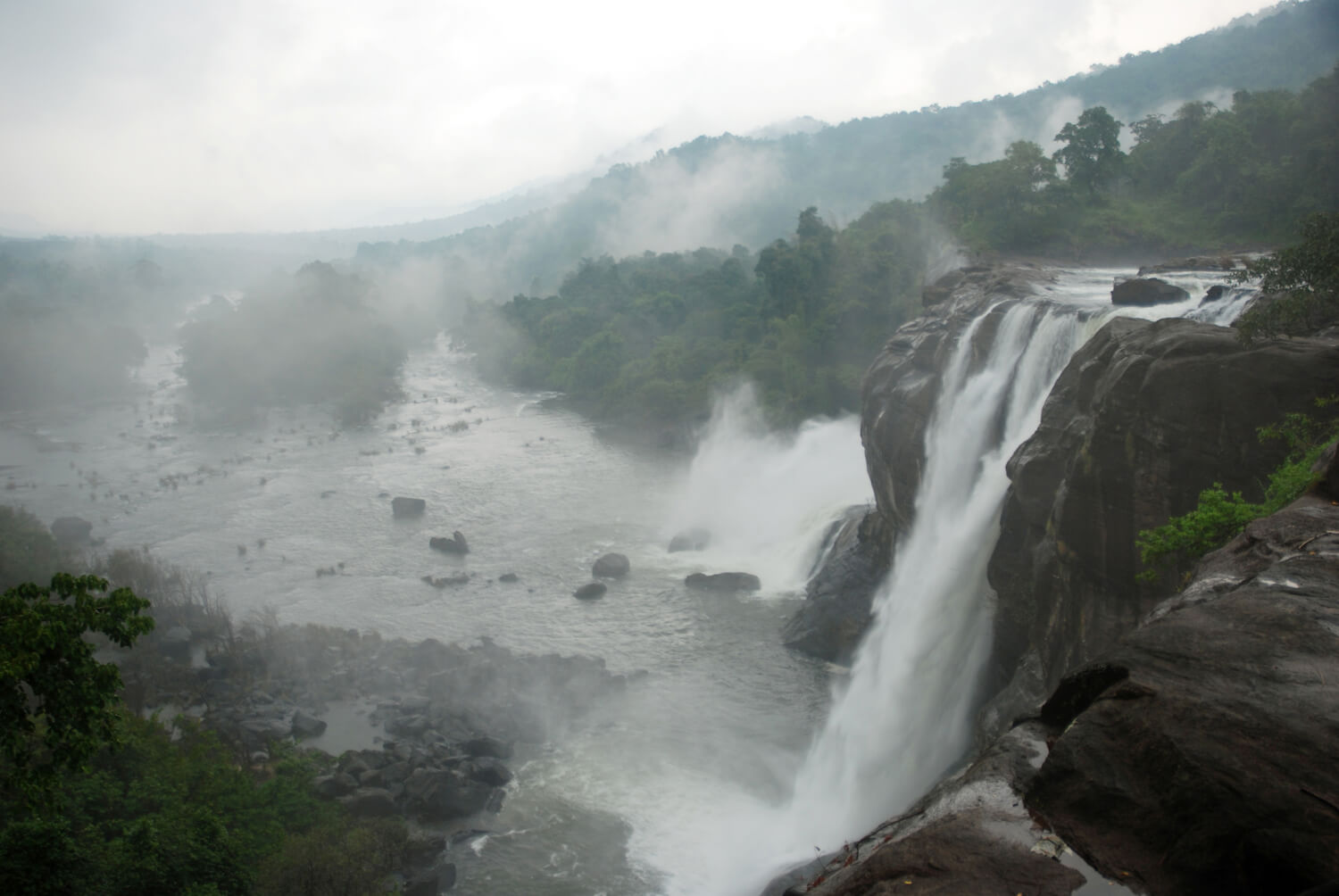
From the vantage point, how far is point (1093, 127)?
33.3 metres

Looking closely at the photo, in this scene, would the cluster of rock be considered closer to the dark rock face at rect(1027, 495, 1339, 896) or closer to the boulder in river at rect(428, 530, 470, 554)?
the boulder in river at rect(428, 530, 470, 554)

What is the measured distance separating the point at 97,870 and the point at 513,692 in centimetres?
1080

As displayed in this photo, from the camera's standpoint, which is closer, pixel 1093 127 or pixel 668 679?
pixel 668 679

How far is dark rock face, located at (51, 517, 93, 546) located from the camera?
2952cm

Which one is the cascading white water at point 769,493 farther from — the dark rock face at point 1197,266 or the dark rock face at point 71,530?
the dark rock face at point 71,530

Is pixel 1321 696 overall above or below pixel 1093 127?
below

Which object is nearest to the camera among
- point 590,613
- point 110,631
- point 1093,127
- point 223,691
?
point 110,631

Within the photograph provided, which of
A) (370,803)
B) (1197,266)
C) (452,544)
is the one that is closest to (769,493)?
(452,544)

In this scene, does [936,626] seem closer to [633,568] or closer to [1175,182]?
[633,568]

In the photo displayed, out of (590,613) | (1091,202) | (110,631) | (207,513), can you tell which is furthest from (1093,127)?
(207,513)

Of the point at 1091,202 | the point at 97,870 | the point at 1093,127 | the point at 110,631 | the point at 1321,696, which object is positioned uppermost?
the point at 1093,127

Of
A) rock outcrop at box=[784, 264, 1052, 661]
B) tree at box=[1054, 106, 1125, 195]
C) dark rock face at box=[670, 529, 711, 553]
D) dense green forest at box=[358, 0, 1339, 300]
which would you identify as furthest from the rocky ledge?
dense green forest at box=[358, 0, 1339, 300]

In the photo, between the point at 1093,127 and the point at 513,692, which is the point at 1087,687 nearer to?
the point at 513,692

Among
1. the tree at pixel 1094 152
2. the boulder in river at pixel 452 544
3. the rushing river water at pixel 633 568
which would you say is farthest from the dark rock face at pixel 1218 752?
the tree at pixel 1094 152
